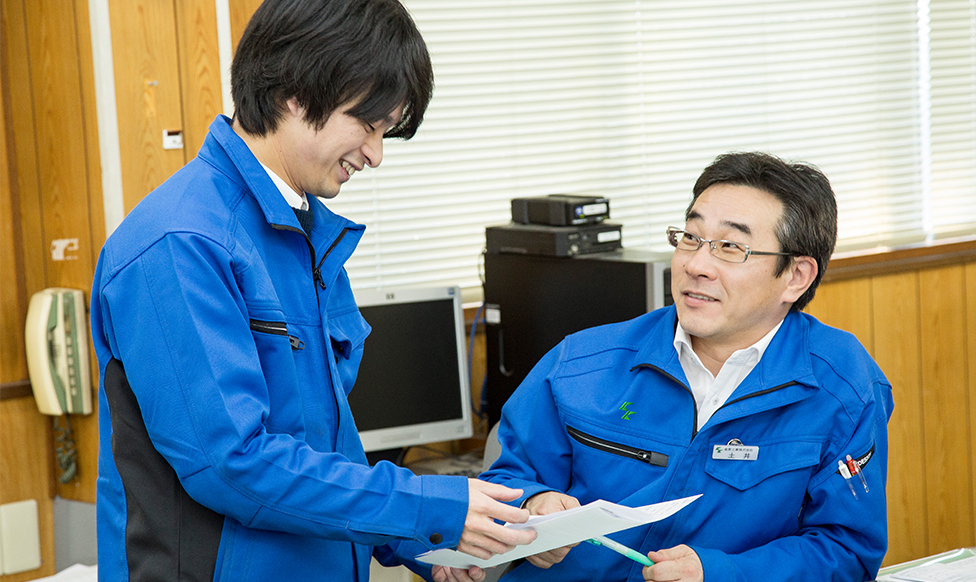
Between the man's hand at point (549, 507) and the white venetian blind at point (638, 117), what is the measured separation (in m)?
1.53

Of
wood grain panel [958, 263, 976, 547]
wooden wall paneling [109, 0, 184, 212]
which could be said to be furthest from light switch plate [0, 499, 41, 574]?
wood grain panel [958, 263, 976, 547]

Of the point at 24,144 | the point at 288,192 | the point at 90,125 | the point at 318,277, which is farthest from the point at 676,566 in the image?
the point at 24,144

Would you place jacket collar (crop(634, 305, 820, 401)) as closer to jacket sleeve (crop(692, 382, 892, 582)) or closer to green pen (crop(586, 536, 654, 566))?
jacket sleeve (crop(692, 382, 892, 582))

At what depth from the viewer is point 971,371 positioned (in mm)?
3762

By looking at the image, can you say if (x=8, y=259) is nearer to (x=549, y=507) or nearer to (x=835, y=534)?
(x=549, y=507)

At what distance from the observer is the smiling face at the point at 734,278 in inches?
66.1

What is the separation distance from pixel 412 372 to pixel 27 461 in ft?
3.50

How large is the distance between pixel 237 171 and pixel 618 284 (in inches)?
56.9

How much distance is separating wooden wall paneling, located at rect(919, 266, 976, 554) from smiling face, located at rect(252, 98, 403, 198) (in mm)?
3080

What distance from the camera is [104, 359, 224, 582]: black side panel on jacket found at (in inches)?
42.1

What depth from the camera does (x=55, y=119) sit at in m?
2.50

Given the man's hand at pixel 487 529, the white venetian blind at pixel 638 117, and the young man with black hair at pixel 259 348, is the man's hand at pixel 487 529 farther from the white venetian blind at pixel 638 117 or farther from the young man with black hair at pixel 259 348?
the white venetian blind at pixel 638 117

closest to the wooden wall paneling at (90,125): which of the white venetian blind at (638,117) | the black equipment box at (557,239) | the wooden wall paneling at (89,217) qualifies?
the wooden wall paneling at (89,217)

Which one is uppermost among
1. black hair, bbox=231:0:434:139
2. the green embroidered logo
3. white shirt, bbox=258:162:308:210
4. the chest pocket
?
black hair, bbox=231:0:434:139
